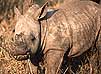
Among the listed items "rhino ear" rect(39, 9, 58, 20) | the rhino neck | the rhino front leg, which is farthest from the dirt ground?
"rhino ear" rect(39, 9, 58, 20)

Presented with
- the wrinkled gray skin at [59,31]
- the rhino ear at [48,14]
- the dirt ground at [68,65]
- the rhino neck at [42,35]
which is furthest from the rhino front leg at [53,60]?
the rhino ear at [48,14]

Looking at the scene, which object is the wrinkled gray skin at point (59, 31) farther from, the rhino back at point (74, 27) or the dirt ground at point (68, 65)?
the dirt ground at point (68, 65)

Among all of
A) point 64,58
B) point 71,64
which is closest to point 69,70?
point 71,64

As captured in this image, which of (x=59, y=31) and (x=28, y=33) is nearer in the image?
(x=28, y=33)

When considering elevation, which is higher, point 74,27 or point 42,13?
point 42,13

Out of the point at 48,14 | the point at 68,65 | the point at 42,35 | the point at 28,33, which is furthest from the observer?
the point at 68,65

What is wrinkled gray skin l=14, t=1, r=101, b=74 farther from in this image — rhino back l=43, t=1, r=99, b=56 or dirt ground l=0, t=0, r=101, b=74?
dirt ground l=0, t=0, r=101, b=74

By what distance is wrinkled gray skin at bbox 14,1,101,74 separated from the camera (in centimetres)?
486

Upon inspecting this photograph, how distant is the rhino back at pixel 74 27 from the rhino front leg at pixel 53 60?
0.24 feet

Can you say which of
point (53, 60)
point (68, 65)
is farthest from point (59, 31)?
point (68, 65)

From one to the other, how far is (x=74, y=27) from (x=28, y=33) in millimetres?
689

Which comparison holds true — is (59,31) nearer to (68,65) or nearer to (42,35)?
(42,35)

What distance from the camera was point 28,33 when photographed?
15.7 ft

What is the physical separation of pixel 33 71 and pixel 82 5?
1111 millimetres
